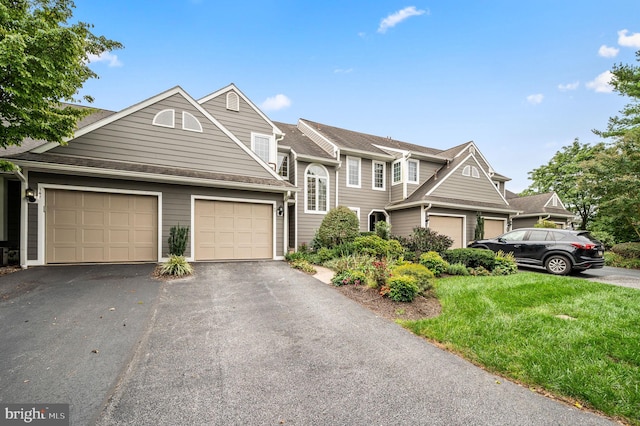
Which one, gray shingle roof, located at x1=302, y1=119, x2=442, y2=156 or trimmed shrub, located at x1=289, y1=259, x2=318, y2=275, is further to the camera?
gray shingle roof, located at x1=302, y1=119, x2=442, y2=156

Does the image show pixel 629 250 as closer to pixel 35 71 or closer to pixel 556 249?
pixel 556 249

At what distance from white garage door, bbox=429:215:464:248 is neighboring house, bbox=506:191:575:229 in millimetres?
7363

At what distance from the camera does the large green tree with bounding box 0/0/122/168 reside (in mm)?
5387

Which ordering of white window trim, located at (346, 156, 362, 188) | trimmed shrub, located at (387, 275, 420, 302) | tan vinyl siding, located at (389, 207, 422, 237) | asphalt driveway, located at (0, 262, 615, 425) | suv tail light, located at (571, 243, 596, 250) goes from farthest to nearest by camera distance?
white window trim, located at (346, 156, 362, 188)
tan vinyl siding, located at (389, 207, 422, 237)
suv tail light, located at (571, 243, 596, 250)
trimmed shrub, located at (387, 275, 420, 302)
asphalt driveway, located at (0, 262, 615, 425)

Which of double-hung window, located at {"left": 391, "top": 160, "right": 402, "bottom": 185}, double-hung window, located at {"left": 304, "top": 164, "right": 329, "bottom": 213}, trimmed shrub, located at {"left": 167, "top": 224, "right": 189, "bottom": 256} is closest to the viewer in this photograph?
trimmed shrub, located at {"left": 167, "top": 224, "right": 189, "bottom": 256}

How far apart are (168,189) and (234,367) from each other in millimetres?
7331

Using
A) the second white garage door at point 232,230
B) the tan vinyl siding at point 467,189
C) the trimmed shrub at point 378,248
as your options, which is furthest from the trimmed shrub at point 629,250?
the second white garage door at point 232,230

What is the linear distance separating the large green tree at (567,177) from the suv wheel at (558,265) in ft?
58.1

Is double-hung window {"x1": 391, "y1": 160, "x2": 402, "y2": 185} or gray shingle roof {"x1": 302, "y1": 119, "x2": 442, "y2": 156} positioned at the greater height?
gray shingle roof {"x1": 302, "y1": 119, "x2": 442, "y2": 156}

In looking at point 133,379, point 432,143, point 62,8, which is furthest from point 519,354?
point 432,143

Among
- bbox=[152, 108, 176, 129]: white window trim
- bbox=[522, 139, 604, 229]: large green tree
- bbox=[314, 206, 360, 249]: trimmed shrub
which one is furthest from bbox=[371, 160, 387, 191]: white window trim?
bbox=[522, 139, 604, 229]: large green tree

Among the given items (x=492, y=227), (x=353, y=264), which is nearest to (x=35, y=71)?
(x=353, y=264)

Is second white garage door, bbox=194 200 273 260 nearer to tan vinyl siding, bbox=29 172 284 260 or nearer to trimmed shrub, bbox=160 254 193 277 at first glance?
tan vinyl siding, bbox=29 172 284 260

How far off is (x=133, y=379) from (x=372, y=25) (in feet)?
46.0
